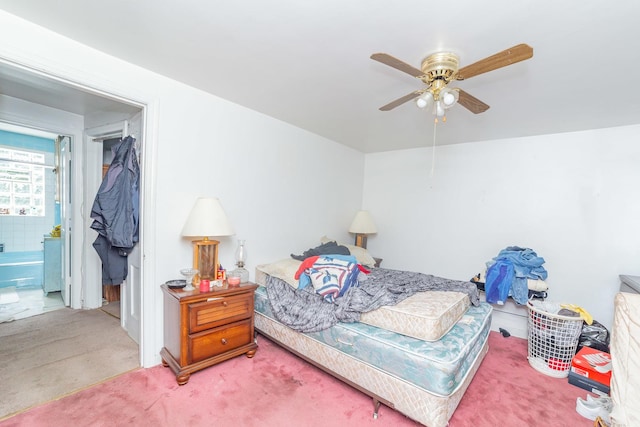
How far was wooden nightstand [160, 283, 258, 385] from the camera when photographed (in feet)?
6.51

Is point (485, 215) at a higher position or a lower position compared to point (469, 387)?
higher

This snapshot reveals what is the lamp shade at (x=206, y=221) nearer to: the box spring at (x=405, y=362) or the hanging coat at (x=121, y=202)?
the hanging coat at (x=121, y=202)

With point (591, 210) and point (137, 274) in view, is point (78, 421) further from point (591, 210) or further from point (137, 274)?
point (591, 210)

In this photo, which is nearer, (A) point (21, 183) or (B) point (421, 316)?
(B) point (421, 316)

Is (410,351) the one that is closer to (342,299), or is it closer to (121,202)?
(342,299)

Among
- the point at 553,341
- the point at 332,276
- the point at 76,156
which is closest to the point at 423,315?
the point at 332,276

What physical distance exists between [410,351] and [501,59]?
67.3 inches

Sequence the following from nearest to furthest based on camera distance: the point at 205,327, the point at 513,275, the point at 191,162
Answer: the point at 205,327, the point at 191,162, the point at 513,275

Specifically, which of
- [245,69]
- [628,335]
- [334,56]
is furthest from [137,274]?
[628,335]

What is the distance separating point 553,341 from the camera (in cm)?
233

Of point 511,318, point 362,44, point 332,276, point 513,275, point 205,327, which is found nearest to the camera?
point 362,44

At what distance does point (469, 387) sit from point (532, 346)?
Result: 0.92 meters

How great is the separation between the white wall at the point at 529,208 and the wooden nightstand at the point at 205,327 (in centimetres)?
258

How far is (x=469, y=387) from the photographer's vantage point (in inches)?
82.3
